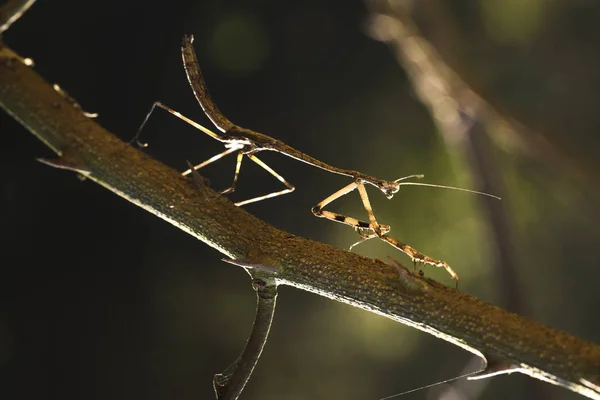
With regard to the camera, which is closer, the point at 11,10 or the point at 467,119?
the point at 11,10

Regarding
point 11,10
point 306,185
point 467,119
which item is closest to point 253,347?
point 11,10

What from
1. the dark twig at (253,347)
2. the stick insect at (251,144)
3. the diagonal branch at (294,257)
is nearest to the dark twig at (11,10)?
the diagonal branch at (294,257)

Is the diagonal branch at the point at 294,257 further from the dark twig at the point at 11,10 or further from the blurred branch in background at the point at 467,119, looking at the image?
the blurred branch in background at the point at 467,119

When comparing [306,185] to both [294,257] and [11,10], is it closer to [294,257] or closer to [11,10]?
[294,257]

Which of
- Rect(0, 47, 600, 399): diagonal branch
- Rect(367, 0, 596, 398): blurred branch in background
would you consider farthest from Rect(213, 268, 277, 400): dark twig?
Rect(367, 0, 596, 398): blurred branch in background

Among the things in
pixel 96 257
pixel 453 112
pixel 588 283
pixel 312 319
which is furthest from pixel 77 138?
pixel 588 283

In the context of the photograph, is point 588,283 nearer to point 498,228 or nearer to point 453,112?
point 498,228
